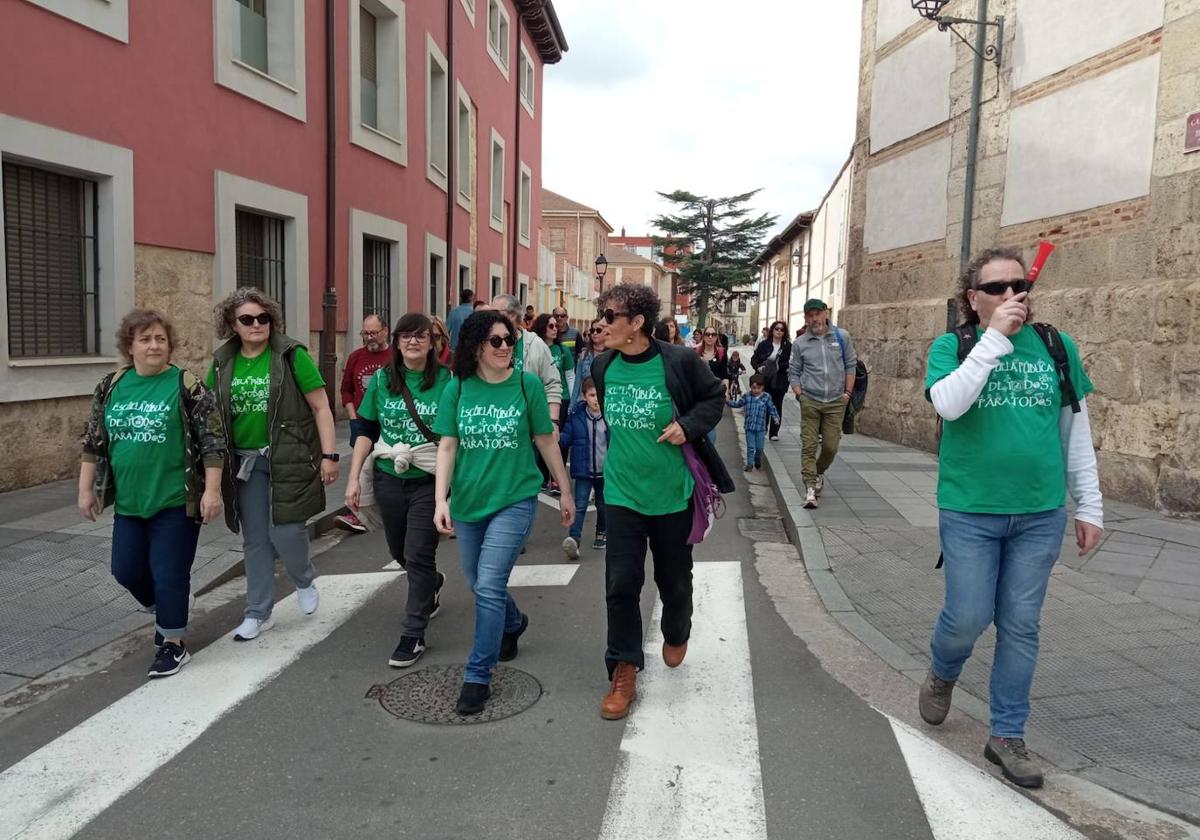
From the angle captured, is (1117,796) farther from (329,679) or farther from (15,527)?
(15,527)

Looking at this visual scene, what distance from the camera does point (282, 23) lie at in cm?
1180

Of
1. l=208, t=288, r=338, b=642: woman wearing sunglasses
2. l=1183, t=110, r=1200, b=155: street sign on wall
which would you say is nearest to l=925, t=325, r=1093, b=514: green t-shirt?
l=208, t=288, r=338, b=642: woman wearing sunglasses

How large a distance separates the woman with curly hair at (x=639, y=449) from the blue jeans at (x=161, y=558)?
1.96 metres

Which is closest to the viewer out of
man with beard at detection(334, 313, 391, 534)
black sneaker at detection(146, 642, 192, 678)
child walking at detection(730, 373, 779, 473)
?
black sneaker at detection(146, 642, 192, 678)

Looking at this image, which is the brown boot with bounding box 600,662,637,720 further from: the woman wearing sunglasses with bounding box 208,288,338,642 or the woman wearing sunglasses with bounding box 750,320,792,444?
the woman wearing sunglasses with bounding box 750,320,792,444

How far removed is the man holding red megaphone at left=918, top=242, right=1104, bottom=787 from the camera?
3096mm

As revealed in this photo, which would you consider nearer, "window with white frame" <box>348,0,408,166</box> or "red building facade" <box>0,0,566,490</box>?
"red building facade" <box>0,0,566,490</box>

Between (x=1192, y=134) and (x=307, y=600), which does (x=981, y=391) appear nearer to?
(x=307, y=600)

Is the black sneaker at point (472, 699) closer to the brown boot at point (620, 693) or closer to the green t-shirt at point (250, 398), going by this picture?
the brown boot at point (620, 693)

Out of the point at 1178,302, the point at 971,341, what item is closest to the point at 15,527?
the point at 971,341

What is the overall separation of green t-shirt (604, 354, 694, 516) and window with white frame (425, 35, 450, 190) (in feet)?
49.1

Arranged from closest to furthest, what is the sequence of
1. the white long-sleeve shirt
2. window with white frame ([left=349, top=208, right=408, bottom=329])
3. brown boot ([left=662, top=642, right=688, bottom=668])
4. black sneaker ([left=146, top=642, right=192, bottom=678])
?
the white long-sleeve shirt < brown boot ([left=662, top=642, right=688, bottom=668]) < black sneaker ([left=146, top=642, right=192, bottom=678]) < window with white frame ([left=349, top=208, right=408, bottom=329])

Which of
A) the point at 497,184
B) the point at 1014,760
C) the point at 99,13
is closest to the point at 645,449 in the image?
the point at 1014,760

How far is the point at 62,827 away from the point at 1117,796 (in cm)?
337
